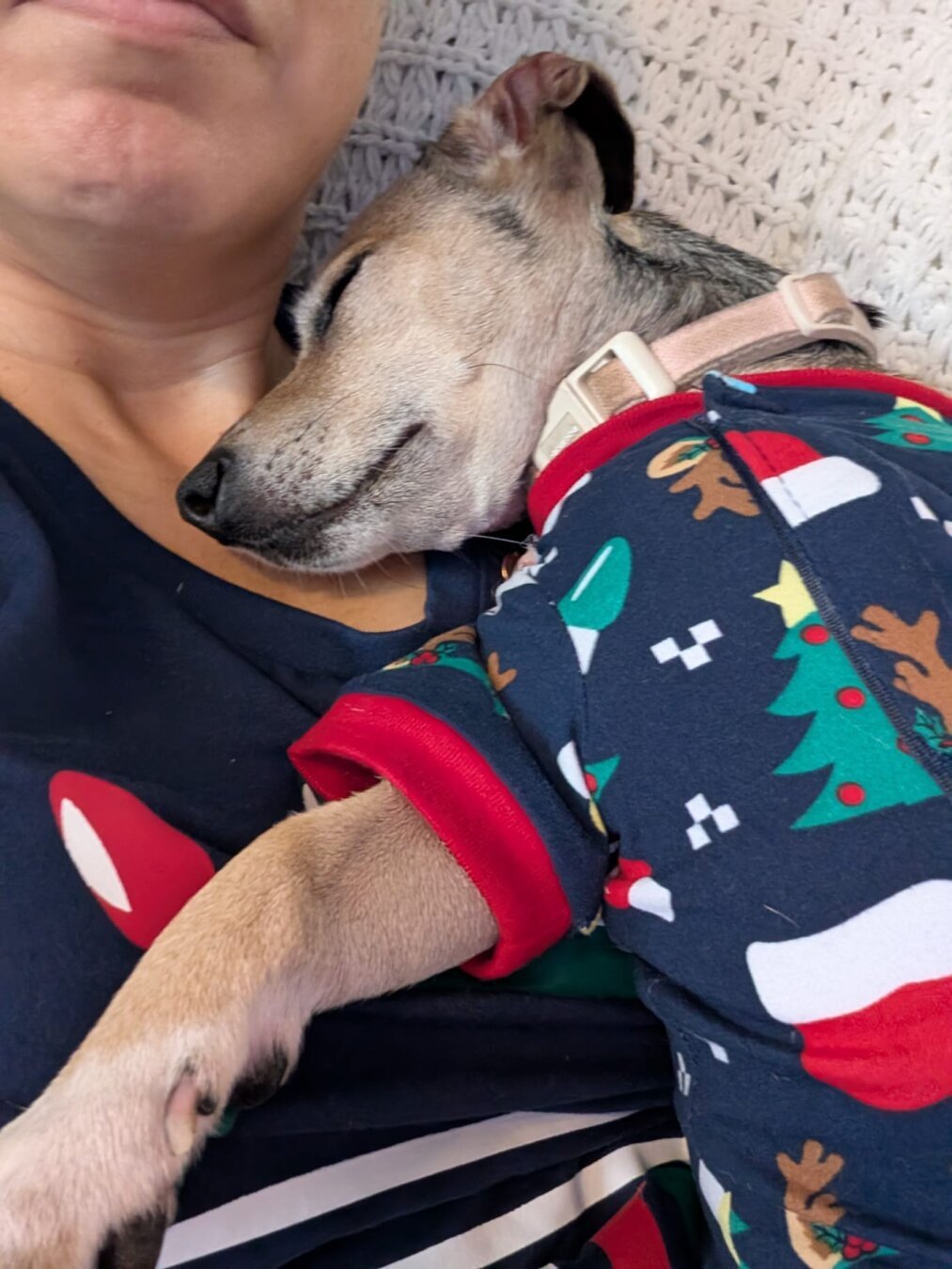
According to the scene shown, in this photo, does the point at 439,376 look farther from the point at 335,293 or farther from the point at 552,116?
the point at 552,116

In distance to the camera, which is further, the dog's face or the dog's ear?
the dog's ear

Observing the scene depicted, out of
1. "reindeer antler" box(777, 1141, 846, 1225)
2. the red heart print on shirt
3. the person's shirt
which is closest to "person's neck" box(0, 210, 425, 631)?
the person's shirt

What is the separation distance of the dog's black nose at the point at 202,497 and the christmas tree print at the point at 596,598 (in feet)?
1.69

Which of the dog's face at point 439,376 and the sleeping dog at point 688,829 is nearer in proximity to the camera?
the sleeping dog at point 688,829

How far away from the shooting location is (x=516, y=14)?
183 cm

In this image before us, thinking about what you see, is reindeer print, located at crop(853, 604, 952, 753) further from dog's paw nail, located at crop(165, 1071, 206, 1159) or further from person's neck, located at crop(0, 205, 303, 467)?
person's neck, located at crop(0, 205, 303, 467)

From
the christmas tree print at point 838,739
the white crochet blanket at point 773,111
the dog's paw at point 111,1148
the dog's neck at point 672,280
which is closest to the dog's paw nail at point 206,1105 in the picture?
the dog's paw at point 111,1148

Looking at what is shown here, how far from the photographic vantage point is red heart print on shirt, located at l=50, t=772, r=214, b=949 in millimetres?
903

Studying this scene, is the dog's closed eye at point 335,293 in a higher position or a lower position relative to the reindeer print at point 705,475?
lower

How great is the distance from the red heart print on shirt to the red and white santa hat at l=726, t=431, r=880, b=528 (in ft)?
2.13

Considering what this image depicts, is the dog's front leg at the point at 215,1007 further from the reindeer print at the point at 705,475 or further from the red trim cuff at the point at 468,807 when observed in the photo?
the reindeer print at the point at 705,475

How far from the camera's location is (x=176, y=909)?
3.15 feet

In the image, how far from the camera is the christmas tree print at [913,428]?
1029 mm

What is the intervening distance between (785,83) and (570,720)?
4.65 ft
